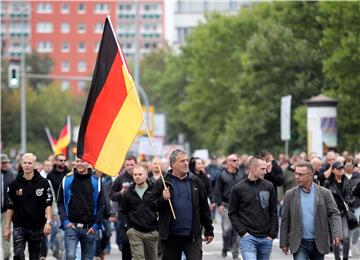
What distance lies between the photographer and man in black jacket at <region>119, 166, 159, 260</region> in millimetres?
17547

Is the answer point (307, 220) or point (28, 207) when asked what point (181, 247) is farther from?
point (28, 207)

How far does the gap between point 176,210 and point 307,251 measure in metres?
1.54

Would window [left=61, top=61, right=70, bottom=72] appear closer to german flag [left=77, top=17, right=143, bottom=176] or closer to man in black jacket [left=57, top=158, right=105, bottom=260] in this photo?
man in black jacket [left=57, top=158, right=105, bottom=260]

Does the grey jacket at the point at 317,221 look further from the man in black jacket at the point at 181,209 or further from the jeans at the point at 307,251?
the man in black jacket at the point at 181,209

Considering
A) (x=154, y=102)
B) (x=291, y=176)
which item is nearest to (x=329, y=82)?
(x=291, y=176)

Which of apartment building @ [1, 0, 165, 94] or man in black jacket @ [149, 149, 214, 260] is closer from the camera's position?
man in black jacket @ [149, 149, 214, 260]

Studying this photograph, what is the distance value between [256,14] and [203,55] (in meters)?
5.88

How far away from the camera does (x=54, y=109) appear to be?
11031 centimetres

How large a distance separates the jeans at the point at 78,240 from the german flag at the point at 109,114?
158 centimetres

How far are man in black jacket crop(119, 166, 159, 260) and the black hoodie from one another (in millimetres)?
1075

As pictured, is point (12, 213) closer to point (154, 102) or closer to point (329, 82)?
point (329, 82)

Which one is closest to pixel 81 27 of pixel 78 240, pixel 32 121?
pixel 32 121

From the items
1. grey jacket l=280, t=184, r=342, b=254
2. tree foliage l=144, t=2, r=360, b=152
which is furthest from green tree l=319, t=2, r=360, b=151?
grey jacket l=280, t=184, r=342, b=254

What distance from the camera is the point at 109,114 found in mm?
15953
